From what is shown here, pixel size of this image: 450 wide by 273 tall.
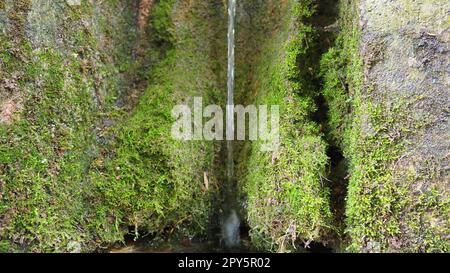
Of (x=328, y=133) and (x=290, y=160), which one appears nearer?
(x=290, y=160)

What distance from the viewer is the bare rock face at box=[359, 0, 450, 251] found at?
2275 millimetres

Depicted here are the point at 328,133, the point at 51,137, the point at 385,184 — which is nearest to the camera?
the point at 385,184

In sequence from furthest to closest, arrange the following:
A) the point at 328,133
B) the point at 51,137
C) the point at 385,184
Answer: the point at 328,133 < the point at 51,137 < the point at 385,184

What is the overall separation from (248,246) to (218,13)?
62.0 inches

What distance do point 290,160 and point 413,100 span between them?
2.32ft

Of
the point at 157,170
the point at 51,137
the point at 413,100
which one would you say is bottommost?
the point at 157,170

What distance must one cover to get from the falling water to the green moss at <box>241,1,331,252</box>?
145mm

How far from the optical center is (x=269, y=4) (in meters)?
3.16

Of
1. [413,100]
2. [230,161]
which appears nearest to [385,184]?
Result: [413,100]

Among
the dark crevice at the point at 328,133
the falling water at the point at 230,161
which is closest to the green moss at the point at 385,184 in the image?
the dark crevice at the point at 328,133

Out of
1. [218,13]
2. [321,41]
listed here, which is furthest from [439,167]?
[218,13]

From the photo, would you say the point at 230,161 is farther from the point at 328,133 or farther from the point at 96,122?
the point at 96,122

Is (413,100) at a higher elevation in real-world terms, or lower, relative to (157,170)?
higher

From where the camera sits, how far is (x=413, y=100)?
2373 millimetres
